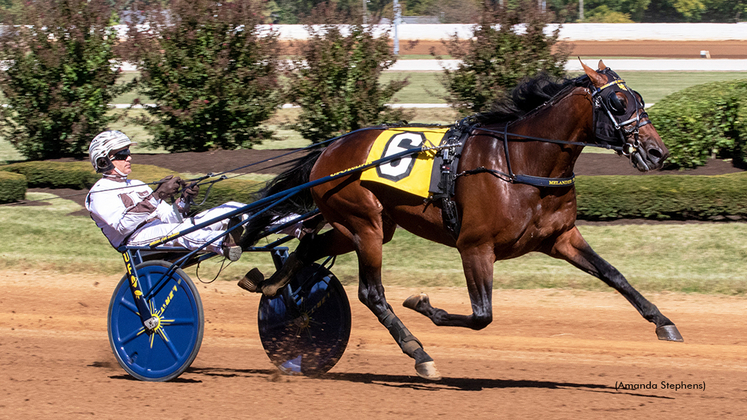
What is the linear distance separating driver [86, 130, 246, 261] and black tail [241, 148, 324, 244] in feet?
0.81

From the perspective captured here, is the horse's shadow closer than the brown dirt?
Yes

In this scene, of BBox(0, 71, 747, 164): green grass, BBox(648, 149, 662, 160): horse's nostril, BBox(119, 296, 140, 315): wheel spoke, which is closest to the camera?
BBox(648, 149, 662, 160): horse's nostril

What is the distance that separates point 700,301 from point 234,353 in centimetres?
381

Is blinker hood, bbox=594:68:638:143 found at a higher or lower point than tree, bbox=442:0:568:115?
higher

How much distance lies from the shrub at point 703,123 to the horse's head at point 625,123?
20.3ft

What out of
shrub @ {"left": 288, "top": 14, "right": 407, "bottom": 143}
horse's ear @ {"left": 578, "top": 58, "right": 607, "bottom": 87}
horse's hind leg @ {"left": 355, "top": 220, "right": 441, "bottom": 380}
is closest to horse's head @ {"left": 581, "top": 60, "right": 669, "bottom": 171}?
horse's ear @ {"left": 578, "top": 58, "right": 607, "bottom": 87}

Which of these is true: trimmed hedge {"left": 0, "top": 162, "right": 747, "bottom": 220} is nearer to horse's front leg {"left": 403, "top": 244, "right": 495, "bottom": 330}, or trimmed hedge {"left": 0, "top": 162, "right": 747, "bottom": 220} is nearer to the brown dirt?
horse's front leg {"left": 403, "top": 244, "right": 495, "bottom": 330}

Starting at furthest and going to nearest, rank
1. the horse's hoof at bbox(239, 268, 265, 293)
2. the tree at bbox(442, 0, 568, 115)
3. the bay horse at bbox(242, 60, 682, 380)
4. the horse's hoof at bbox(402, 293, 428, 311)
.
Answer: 1. the tree at bbox(442, 0, 568, 115)
2. the horse's hoof at bbox(239, 268, 265, 293)
3. the horse's hoof at bbox(402, 293, 428, 311)
4. the bay horse at bbox(242, 60, 682, 380)

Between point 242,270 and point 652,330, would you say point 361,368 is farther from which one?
point 242,270

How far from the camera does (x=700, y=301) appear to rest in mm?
6297

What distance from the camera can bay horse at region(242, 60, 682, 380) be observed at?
3922 mm

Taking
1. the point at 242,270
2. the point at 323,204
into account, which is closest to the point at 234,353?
the point at 323,204

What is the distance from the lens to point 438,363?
194 inches

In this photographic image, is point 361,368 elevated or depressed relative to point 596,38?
elevated
